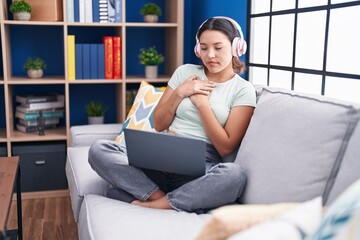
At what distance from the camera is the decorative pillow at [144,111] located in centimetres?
254

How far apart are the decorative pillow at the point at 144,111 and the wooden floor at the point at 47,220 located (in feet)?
1.99

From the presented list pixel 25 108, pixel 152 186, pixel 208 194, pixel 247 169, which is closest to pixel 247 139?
pixel 247 169

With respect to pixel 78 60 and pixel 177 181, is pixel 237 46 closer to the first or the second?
pixel 177 181

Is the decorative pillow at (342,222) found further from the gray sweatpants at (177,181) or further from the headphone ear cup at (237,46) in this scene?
the headphone ear cup at (237,46)

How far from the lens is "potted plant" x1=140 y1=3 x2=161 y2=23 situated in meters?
3.33

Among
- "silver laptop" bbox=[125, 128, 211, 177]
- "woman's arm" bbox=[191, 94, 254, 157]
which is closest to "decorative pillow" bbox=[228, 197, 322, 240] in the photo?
"silver laptop" bbox=[125, 128, 211, 177]

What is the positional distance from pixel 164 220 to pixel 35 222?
1.47 metres

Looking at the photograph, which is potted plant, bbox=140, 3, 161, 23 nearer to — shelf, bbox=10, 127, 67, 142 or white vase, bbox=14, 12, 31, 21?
white vase, bbox=14, 12, 31, 21

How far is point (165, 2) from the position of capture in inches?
142

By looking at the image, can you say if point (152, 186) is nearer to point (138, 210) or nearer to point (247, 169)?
point (138, 210)

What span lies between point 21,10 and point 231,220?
2.61 m

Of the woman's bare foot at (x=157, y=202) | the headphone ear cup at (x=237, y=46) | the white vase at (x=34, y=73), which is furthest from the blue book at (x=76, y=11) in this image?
the woman's bare foot at (x=157, y=202)

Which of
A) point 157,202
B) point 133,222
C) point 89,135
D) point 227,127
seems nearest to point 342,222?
point 133,222

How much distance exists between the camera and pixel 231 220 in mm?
891
